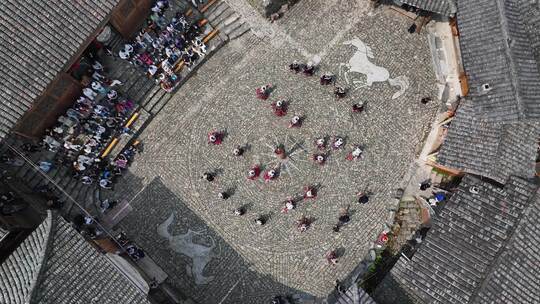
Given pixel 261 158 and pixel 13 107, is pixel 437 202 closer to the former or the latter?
pixel 261 158

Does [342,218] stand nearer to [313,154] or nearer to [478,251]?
[313,154]

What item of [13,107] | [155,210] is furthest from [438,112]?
[13,107]

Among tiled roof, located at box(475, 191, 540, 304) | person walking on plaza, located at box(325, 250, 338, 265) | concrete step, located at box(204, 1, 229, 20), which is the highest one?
concrete step, located at box(204, 1, 229, 20)

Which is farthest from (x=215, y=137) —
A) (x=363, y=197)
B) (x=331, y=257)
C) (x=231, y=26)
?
(x=331, y=257)

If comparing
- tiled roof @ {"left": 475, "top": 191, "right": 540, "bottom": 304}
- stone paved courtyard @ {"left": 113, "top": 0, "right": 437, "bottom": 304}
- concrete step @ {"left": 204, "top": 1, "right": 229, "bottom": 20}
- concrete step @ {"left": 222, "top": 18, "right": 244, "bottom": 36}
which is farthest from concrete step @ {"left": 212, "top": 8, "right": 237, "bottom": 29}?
tiled roof @ {"left": 475, "top": 191, "right": 540, "bottom": 304}

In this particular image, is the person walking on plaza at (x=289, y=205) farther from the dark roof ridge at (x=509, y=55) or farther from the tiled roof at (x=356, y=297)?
the dark roof ridge at (x=509, y=55)

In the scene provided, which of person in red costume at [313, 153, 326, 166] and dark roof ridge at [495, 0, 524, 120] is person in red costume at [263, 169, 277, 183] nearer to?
person in red costume at [313, 153, 326, 166]
